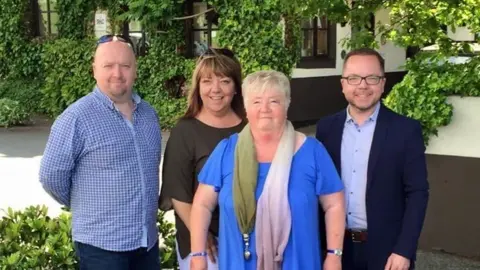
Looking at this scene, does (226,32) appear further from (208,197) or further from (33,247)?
(208,197)

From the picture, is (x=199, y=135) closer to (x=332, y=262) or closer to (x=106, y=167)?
(x=106, y=167)

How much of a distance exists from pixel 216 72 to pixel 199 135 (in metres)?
0.30

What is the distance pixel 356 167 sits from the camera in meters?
2.95

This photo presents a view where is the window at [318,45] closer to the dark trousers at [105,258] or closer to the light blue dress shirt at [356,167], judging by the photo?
the light blue dress shirt at [356,167]

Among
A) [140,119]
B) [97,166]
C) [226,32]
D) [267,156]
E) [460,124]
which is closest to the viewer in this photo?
[267,156]

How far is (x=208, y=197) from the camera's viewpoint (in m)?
2.80

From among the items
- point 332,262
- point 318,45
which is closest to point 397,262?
point 332,262

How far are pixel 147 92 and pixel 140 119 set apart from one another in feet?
33.4

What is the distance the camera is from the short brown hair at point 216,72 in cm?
310

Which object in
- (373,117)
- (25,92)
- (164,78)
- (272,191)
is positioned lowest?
(25,92)

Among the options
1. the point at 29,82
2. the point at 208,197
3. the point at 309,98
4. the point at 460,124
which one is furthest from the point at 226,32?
the point at 208,197

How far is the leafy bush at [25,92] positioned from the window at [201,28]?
160 inches

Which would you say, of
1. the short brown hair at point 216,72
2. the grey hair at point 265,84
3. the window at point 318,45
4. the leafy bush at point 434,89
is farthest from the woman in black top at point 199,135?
the window at point 318,45

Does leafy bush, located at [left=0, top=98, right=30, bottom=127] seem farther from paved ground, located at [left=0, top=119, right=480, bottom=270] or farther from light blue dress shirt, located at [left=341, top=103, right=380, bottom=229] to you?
light blue dress shirt, located at [left=341, top=103, right=380, bottom=229]
